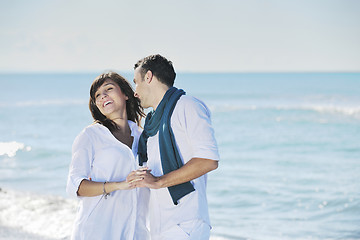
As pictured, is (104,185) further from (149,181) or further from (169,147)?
(169,147)

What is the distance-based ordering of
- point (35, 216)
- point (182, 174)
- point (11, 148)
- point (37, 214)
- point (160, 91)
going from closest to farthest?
point (182, 174) < point (160, 91) < point (35, 216) < point (37, 214) < point (11, 148)

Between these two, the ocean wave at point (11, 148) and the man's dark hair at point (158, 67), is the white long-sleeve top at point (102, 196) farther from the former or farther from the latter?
the ocean wave at point (11, 148)

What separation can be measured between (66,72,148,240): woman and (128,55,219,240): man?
0.23 m

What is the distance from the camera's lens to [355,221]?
772 centimetres

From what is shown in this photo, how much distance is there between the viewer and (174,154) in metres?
2.71

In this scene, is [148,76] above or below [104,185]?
above

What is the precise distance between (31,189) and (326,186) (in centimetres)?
573

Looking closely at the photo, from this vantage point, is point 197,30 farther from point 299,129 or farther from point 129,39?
point 299,129

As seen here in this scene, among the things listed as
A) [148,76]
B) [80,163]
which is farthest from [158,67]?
[80,163]

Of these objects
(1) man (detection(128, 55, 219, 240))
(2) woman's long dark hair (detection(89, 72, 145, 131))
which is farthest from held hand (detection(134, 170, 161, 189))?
(2) woman's long dark hair (detection(89, 72, 145, 131))

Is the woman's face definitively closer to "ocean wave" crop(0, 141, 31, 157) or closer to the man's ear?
the man's ear

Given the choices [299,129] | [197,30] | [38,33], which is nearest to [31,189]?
[299,129]

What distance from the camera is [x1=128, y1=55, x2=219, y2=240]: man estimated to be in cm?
261

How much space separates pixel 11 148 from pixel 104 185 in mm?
12384
